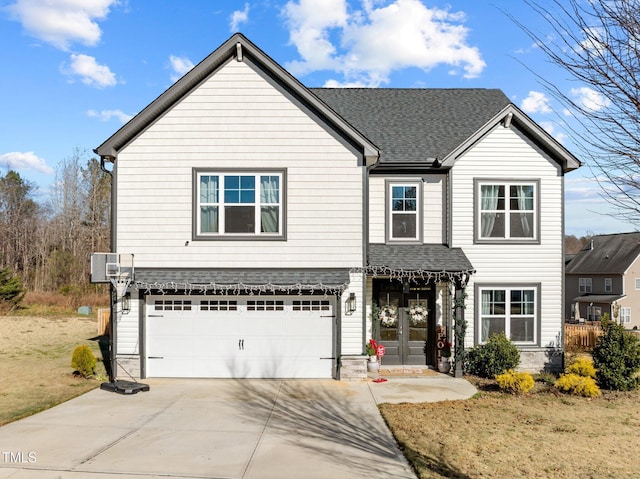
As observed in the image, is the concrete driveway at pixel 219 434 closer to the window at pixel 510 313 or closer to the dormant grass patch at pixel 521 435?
the dormant grass patch at pixel 521 435

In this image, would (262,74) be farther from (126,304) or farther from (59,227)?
(59,227)

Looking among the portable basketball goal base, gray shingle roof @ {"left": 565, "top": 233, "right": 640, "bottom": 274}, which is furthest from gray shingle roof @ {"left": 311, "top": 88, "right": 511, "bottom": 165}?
gray shingle roof @ {"left": 565, "top": 233, "right": 640, "bottom": 274}

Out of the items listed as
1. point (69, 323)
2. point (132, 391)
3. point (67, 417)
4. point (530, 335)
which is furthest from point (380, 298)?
point (69, 323)

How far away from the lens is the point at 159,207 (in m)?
12.9

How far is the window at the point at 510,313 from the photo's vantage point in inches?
557

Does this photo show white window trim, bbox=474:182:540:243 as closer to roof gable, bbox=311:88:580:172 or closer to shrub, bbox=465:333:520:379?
roof gable, bbox=311:88:580:172

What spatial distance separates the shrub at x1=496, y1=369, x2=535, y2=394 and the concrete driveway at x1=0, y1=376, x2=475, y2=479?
84 cm

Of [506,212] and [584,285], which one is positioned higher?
[506,212]

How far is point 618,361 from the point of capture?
40.3ft

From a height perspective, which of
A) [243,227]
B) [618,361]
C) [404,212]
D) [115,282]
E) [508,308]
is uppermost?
[404,212]

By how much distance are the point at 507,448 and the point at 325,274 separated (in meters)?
6.26

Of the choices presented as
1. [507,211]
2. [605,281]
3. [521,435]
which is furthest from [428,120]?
[605,281]

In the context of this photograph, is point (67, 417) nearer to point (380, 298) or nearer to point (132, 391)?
point (132, 391)

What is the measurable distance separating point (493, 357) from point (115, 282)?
1030 centimetres
